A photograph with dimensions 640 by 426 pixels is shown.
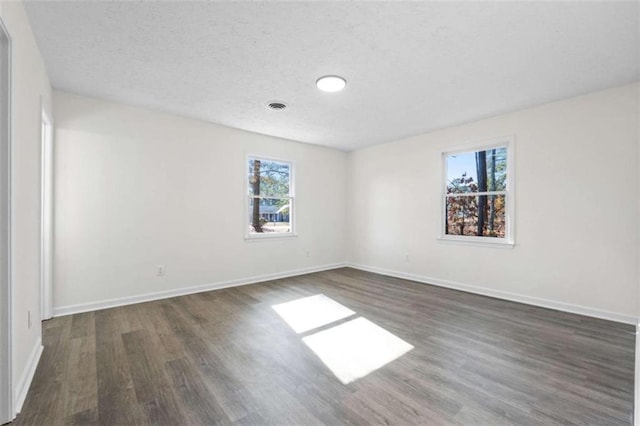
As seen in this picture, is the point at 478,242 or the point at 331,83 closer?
the point at 331,83

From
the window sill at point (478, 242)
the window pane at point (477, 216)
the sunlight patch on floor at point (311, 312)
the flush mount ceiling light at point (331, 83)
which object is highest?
the flush mount ceiling light at point (331, 83)

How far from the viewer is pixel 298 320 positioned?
310 centimetres

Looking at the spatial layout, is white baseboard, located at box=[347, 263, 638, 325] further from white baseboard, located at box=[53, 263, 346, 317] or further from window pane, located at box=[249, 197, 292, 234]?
window pane, located at box=[249, 197, 292, 234]

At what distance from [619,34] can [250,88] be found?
127 inches

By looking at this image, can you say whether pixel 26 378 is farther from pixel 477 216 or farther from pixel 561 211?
pixel 561 211

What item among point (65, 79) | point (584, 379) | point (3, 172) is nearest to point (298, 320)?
point (584, 379)

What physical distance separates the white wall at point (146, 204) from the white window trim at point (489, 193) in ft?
8.96

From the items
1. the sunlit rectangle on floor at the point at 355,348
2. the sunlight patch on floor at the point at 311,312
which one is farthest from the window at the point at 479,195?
the sunlit rectangle on floor at the point at 355,348

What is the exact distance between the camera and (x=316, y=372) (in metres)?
2.08

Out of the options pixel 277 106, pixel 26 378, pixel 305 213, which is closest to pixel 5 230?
pixel 26 378

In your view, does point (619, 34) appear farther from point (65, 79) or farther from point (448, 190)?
point (65, 79)

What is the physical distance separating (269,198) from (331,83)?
8.51 feet

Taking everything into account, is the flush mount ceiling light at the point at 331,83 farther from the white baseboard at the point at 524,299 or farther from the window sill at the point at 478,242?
the white baseboard at the point at 524,299

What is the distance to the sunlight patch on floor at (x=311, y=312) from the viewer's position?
9.84 feet
